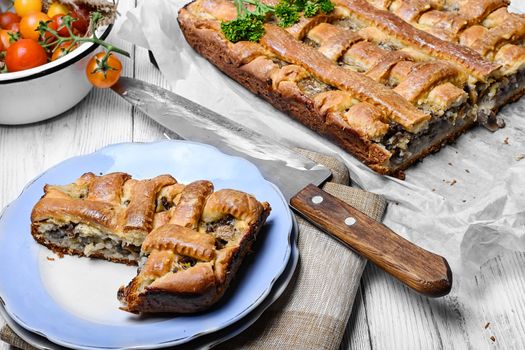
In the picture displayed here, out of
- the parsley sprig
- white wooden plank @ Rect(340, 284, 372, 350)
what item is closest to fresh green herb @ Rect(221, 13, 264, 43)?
the parsley sprig

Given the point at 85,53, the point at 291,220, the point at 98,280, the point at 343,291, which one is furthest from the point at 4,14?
the point at 343,291

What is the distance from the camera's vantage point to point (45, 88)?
302 centimetres

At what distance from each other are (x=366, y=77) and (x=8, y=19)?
186cm

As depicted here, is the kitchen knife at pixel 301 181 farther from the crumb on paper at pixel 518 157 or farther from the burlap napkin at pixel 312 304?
the crumb on paper at pixel 518 157

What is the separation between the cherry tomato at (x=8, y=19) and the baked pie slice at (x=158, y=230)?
1.34m

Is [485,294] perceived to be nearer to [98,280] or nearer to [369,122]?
[369,122]

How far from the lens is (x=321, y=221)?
2.45 meters

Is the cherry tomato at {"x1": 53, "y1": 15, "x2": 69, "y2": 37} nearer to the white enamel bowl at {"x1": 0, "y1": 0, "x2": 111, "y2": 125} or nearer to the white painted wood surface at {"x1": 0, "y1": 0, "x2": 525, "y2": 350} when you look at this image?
the white enamel bowl at {"x1": 0, "y1": 0, "x2": 111, "y2": 125}

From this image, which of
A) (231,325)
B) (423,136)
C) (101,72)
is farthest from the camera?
(101,72)

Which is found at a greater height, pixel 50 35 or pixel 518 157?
pixel 50 35

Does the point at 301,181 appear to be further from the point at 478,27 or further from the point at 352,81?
the point at 478,27

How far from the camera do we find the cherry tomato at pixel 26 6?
336 centimetres

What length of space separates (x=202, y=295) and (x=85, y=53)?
5.01 ft

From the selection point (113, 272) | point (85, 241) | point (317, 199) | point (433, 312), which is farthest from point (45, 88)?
point (433, 312)
